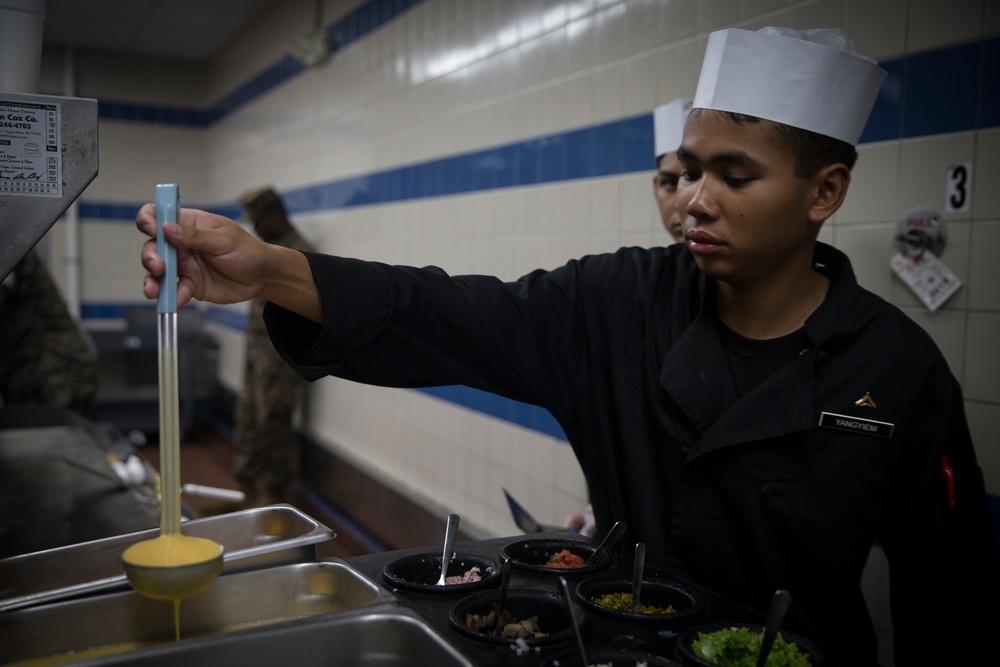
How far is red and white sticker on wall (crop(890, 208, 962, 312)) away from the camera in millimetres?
1908

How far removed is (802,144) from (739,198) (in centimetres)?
16

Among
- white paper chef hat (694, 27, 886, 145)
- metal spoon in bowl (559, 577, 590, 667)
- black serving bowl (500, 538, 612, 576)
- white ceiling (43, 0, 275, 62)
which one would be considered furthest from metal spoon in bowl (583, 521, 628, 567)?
white ceiling (43, 0, 275, 62)

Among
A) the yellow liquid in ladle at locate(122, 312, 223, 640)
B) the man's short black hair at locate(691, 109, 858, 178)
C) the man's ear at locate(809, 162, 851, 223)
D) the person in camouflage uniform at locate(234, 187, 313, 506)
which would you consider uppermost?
the man's short black hair at locate(691, 109, 858, 178)

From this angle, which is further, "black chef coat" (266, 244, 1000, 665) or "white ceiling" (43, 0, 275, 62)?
"white ceiling" (43, 0, 275, 62)

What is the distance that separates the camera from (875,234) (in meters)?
2.05

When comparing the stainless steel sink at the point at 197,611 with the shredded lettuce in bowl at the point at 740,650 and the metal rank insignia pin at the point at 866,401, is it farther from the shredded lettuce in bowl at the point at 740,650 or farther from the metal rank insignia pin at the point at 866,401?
the metal rank insignia pin at the point at 866,401

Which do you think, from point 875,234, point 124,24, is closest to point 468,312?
point 875,234

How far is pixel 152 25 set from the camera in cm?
693

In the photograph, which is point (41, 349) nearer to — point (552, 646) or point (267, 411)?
point (267, 411)

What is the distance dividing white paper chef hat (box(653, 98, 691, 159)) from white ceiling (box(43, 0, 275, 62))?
4.80 meters

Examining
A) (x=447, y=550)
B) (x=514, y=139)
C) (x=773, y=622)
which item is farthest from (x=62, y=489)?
(x=514, y=139)

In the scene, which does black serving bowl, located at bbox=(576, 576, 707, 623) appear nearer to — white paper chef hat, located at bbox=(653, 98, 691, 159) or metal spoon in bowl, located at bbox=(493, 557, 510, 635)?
metal spoon in bowl, located at bbox=(493, 557, 510, 635)

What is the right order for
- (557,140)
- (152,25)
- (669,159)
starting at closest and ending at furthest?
(669,159) → (557,140) → (152,25)

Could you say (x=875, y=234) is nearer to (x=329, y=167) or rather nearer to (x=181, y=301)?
(x=181, y=301)
